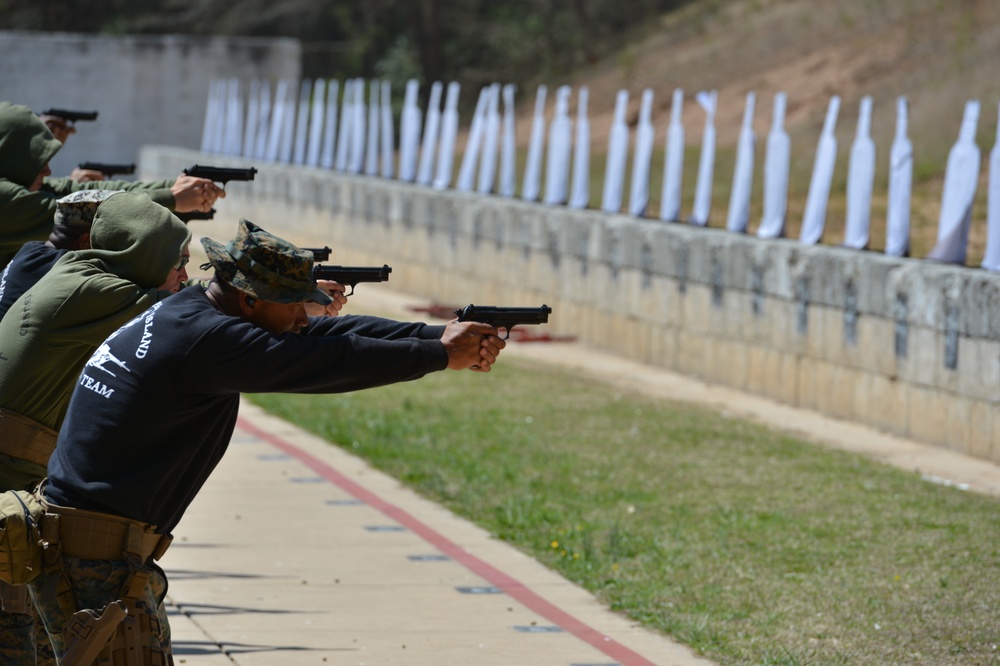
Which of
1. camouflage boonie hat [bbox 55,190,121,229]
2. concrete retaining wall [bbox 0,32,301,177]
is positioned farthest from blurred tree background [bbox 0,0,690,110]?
camouflage boonie hat [bbox 55,190,121,229]

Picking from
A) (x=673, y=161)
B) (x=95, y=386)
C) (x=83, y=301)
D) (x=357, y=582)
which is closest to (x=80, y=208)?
(x=83, y=301)

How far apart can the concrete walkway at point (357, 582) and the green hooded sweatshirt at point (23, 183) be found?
1.73 m

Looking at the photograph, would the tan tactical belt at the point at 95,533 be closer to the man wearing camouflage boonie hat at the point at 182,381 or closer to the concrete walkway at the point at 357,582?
the man wearing camouflage boonie hat at the point at 182,381

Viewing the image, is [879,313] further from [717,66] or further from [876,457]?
[717,66]

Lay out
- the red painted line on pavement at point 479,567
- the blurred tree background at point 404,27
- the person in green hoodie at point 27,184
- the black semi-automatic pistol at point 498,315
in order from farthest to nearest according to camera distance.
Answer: the blurred tree background at point 404,27
the red painted line on pavement at point 479,567
the person in green hoodie at point 27,184
the black semi-automatic pistol at point 498,315

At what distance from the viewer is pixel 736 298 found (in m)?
14.1

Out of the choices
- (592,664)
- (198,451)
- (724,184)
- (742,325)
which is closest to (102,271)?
(198,451)

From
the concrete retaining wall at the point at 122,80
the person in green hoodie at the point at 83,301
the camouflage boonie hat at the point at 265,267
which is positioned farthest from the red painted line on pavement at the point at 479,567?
the concrete retaining wall at the point at 122,80

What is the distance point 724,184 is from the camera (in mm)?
25141

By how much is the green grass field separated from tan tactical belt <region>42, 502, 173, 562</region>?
2.89 metres

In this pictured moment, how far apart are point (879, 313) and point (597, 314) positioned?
4792 mm

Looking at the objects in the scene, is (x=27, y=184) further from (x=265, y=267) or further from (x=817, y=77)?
(x=817, y=77)

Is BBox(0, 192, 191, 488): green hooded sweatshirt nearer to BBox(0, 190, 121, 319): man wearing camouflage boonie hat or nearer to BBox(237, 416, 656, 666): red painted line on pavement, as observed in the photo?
BBox(0, 190, 121, 319): man wearing camouflage boonie hat

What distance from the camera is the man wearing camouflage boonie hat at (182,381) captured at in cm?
404
